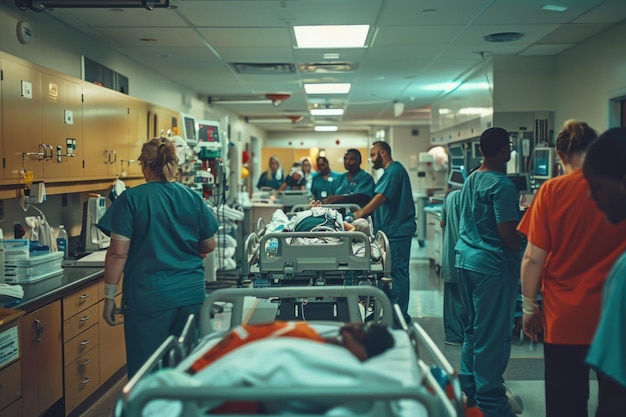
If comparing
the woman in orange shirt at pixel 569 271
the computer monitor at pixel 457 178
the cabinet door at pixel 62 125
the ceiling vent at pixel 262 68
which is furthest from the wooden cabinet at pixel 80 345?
the computer monitor at pixel 457 178

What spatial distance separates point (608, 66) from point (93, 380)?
14.8 ft

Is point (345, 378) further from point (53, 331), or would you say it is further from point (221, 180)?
point (221, 180)

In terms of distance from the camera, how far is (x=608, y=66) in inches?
212

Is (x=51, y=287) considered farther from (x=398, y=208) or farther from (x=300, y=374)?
(x=398, y=208)

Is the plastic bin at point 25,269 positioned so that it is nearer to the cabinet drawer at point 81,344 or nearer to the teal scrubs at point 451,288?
the cabinet drawer at point 81,344

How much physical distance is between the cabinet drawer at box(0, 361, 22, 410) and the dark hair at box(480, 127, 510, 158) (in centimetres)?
248

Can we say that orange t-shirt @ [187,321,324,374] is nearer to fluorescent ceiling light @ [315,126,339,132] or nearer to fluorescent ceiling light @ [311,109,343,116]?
fluorescent ceiling light @ [311,109,343,116]

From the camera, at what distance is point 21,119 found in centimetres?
358

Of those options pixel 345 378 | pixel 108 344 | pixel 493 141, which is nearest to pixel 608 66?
pixel 493 141

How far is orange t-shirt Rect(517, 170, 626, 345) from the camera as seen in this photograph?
2252 millimetres

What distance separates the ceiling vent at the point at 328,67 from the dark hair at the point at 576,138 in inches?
178

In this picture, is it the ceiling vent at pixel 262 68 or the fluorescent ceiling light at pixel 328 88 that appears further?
the fluorescent ceiling light at pixel 328 88

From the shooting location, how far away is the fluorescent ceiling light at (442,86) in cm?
859

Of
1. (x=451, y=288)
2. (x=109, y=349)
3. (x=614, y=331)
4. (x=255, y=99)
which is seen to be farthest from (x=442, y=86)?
(x=614, y=331)
